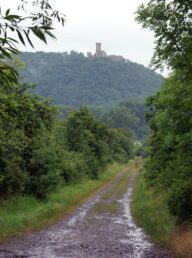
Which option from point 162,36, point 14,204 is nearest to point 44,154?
point 14,204

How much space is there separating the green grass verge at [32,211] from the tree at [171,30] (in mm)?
9455

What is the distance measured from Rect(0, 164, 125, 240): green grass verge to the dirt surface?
0.82 m

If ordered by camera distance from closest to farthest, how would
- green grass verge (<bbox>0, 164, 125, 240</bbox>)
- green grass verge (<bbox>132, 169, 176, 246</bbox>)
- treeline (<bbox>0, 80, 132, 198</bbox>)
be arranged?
green grass verge (<bbox>132, 169, 176, 246</bbox>) → green grass verge (<bbox>0, 164, 125, 240</bbox>) → treeline (<bbox>0, 80, 132, 198</bbox>)

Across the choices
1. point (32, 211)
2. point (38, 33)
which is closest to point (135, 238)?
point (32, 211)

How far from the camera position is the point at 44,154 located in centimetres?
2928

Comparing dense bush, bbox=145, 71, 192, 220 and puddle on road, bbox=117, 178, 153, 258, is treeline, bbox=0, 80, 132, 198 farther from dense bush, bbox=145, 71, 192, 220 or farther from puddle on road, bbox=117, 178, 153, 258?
dense bush, bbox=145, 71, 192, 220

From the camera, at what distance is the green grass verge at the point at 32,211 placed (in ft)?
64.3

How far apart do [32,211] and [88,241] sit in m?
7.92

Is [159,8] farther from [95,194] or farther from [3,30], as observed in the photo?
[95,194]

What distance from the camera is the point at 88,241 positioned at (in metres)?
17.4

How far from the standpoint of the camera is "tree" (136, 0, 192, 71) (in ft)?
45.9

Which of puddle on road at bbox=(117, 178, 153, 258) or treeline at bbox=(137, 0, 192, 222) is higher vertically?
treeline at bbox=(137, 0, 192, 222)

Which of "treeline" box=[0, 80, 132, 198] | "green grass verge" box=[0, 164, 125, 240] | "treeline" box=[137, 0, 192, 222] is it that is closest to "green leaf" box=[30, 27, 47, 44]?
"treeline" box=[137, 0, 192, 222]

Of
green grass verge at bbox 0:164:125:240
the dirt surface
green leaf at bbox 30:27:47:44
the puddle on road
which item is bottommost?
the puddle on road
